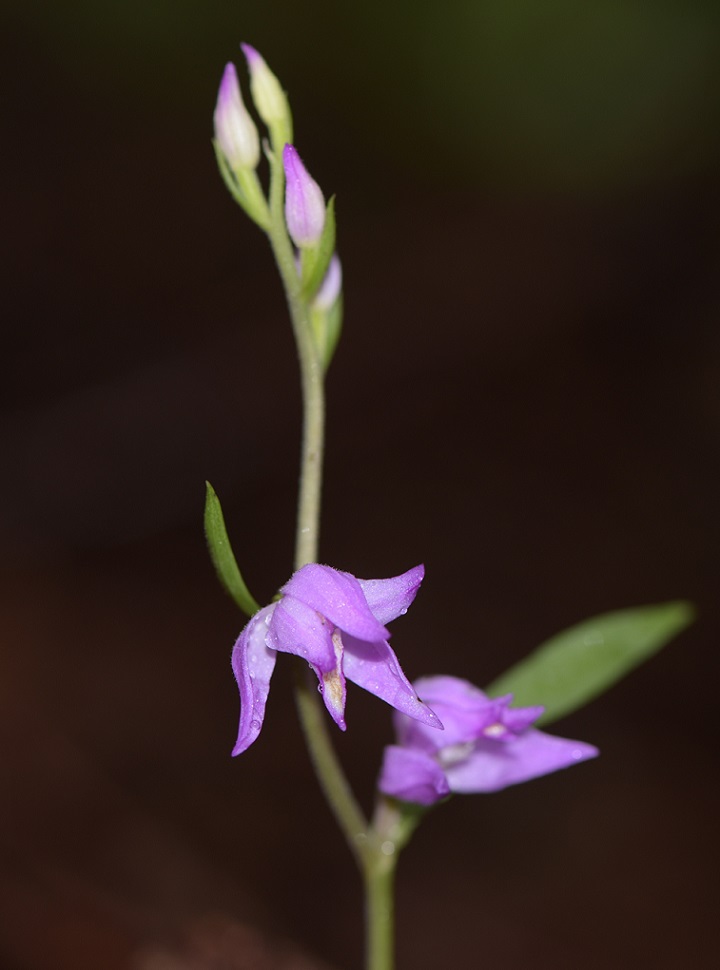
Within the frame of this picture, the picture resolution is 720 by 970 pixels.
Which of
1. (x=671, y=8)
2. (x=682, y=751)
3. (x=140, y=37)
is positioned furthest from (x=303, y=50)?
(x=682, y=751)

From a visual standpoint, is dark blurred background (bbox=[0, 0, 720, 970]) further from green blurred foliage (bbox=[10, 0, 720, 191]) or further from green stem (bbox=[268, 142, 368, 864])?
green stem (bbox=[268, 142, 368, 864])

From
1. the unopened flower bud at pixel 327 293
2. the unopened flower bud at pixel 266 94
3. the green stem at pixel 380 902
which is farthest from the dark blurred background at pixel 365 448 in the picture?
the unopened flower bud at pixel 266 94

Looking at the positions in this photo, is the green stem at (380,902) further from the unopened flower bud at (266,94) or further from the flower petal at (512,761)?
the unopened flower bud at (266,94)

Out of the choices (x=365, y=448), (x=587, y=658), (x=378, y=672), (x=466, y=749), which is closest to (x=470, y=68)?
(x=365, y=448)

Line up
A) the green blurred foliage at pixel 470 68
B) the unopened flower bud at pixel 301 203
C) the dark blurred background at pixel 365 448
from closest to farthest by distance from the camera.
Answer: the unopened flower bud at pixel 301 203 < the dark blurred background at pixel 365 448 < the green blurred foliage at pixel 470 68

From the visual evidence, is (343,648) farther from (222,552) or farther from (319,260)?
(319,260)

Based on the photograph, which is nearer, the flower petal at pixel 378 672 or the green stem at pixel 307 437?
the flower petal at pixel 378 672
